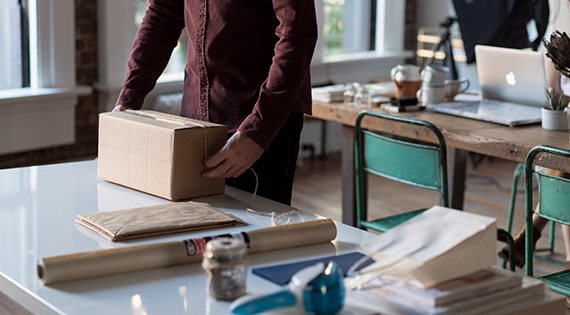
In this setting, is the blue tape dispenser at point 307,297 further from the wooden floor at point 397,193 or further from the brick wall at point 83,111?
the brick wall at point 83,111

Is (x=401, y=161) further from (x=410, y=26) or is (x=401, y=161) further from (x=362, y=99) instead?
(x=410, y=26)

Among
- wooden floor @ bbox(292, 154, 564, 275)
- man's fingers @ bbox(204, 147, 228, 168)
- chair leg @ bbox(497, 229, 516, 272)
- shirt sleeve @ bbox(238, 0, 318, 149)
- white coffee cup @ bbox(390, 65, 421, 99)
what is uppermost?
shirt sleeve @ bbox(238, 0, 318, 149)

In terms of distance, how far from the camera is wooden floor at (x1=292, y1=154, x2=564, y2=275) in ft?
17.1

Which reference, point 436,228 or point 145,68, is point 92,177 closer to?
point 145,68

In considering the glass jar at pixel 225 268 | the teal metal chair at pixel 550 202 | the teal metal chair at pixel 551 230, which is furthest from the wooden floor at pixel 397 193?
the glass jar at pixel 225 268

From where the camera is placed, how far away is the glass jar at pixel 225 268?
1638 millimetres

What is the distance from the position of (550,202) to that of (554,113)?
601mm

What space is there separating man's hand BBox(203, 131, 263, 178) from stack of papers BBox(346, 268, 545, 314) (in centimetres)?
64

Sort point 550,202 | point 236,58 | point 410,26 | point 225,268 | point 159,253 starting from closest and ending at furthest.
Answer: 1. point 225,268
2. point 159,253
3. point 236,58
4. point 550,202
5. point 410,26

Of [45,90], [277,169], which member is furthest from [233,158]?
[45,90]

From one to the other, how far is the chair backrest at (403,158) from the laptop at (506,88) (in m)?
0.38

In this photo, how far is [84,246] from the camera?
1.92 m

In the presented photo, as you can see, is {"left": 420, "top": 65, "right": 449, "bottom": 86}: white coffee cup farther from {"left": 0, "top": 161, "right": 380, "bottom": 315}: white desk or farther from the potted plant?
{"left": 0, "top": 161, "right": 380, "bottom": 315}: white desk

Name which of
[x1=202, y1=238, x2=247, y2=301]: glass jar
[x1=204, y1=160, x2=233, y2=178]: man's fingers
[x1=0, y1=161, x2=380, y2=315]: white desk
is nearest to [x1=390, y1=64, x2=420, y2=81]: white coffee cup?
[x1=0, y1=161, x2=380, y2=315]: white desk
